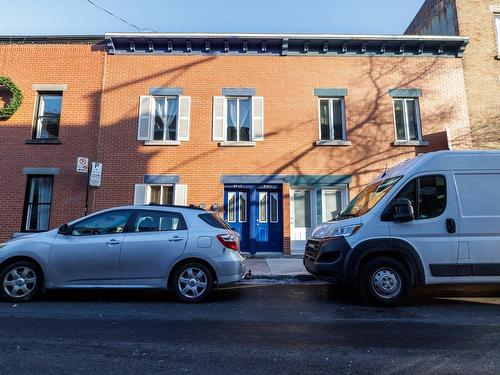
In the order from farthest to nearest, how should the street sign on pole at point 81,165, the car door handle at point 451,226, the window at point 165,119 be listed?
1. the window at point 165,119
2. the street sign on pole at point 81,165
3. the car door handle at point 451,226

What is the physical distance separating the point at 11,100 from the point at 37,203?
145 inches

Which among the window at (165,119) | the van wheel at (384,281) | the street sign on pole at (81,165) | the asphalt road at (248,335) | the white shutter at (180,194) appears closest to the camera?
the asphalt road at (248,335)

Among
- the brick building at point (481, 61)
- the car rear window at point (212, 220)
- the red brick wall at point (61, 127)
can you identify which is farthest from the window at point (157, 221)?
the brick building at point (481, 61)

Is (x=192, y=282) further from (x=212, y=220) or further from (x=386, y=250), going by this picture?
(x=386, y=250)

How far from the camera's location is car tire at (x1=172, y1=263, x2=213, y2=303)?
608 centimetres

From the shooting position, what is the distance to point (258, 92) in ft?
41.1

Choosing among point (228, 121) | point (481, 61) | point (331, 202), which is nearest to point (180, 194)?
point (228, 121)

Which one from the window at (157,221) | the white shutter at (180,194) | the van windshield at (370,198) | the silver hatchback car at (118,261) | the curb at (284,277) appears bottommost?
the curb at (284,277)

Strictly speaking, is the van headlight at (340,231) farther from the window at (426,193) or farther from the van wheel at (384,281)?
the window at (426,193)

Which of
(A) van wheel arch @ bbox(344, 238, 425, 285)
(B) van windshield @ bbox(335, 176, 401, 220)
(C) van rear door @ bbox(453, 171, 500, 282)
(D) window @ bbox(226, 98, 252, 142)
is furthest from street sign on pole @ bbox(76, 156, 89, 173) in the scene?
(C) van rear door @ bbox(453, 171, 500, 282)

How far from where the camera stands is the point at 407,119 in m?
12.6

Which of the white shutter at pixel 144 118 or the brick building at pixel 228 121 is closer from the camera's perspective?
the brick building at pixel 228 121

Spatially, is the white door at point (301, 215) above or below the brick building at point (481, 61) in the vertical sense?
below

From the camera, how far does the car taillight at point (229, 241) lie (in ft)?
20.5
